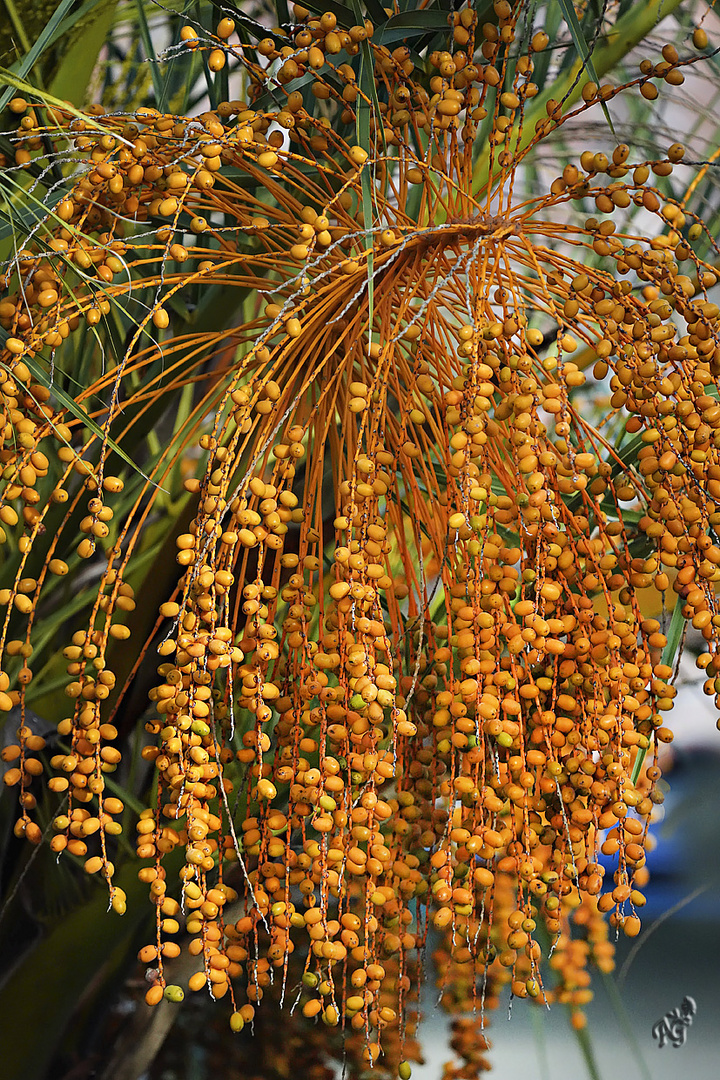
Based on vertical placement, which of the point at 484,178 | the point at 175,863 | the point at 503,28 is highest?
the point at 484,178

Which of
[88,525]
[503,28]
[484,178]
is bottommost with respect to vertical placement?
[88,525]

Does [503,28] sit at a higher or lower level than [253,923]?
higher

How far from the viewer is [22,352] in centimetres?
57

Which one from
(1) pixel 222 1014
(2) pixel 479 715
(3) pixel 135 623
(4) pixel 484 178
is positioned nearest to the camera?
(2) pixel 479 715

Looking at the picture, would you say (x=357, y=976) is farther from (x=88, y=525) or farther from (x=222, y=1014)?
(x=222, y=1014)

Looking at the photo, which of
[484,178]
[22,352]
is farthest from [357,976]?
[484,178]

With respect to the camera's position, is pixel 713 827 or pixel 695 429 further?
pixel 713 827

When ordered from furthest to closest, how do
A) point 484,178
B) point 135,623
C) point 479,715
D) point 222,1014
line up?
point 222,1014
point 484,178
point 135,623
point 479,715

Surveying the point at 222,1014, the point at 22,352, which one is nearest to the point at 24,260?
the point at 22,352

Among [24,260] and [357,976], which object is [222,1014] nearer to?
[357,976]

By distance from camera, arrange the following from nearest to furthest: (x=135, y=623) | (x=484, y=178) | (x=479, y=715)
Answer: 1. (x=479, y=715)
2. (x=135, y=623)
3. (x=484, y=178)

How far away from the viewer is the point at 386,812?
1.84 ft

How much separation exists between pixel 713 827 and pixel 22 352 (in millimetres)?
877

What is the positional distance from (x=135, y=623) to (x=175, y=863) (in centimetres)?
22
